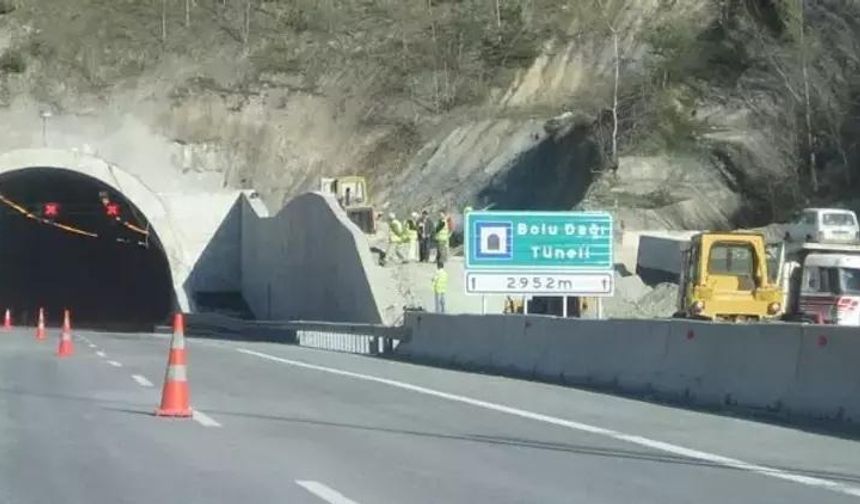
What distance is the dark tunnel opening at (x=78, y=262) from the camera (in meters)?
72.2

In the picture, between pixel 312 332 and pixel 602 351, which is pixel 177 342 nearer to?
pixel 602 351

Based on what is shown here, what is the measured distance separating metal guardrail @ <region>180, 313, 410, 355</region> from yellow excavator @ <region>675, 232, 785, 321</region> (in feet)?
21.8

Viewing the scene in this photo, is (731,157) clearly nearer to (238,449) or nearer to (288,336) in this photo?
(288,336)

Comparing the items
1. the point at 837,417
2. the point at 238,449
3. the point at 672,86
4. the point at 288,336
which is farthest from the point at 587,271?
the point at 672,86

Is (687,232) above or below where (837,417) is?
above

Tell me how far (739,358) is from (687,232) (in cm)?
3775

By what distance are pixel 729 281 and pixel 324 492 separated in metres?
22.4

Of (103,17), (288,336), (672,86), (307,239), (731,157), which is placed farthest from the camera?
(103,17)

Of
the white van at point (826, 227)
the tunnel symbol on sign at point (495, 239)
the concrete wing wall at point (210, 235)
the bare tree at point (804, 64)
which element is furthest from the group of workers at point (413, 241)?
the tunnel symbol on sign at point (495, 239)

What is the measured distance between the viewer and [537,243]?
116 feet

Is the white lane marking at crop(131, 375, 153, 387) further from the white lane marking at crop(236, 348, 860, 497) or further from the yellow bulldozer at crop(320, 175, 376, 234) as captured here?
the yellow bulldozer at crop(320, 175, 376, 234)

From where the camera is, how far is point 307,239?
55.0 meters

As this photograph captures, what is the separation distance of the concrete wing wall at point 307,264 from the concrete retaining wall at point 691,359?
18263mm

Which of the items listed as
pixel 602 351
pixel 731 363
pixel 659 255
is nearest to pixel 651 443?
pixel 731 363
